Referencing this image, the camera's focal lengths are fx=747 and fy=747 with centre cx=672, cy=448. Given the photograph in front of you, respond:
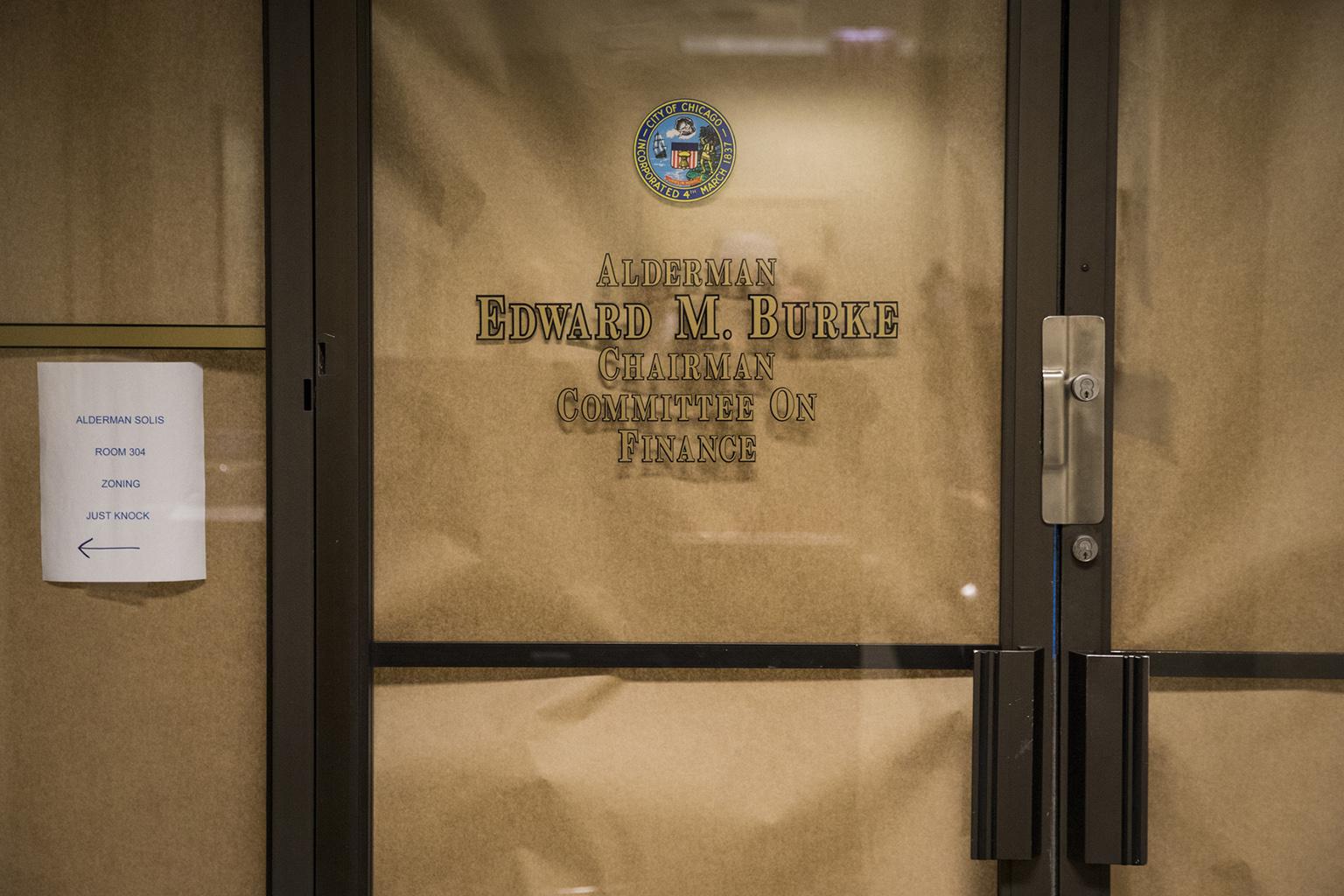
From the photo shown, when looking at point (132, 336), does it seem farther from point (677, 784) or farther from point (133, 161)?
point (677, 784)

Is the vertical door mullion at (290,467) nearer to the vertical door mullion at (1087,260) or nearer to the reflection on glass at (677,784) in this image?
the reflection on glass at (677,784)

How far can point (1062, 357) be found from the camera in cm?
112

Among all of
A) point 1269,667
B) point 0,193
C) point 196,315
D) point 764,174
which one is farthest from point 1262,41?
point 0,193

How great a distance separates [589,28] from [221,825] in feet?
4.46

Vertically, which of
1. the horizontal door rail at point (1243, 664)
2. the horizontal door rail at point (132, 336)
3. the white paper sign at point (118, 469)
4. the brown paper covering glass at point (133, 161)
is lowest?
the horizontal door rail at point (1243, 664)

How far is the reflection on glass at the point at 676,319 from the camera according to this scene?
45.1 inches

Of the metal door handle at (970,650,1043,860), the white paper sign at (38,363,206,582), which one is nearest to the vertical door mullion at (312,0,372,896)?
the white paper sign at (38,363,206,582)

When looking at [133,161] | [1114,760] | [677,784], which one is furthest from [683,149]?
[1114,760]

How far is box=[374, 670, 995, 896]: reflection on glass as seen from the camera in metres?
1.16

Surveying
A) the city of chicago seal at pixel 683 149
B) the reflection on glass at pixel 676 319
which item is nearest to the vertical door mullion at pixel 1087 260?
Result: the reflection on glass at pixel 676 319

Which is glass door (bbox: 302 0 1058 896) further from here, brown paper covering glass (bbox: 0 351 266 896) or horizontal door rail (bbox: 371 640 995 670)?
brown paper covering glass (bbox: 0 351 266 896)

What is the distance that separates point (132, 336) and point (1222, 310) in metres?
1.67

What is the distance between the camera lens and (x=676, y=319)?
1.16 metres

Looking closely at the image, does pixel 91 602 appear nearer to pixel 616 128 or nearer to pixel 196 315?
pixel 196 315
